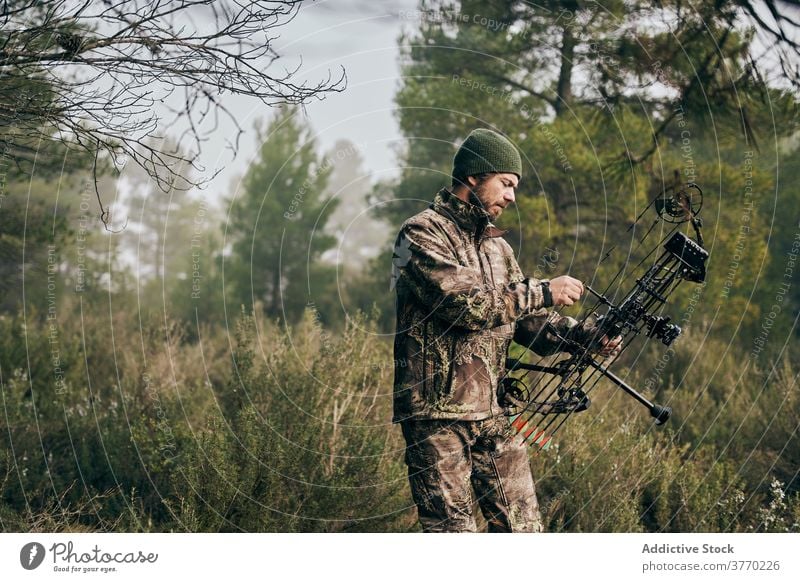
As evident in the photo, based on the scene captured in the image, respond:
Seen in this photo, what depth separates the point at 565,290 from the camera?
13.5ft

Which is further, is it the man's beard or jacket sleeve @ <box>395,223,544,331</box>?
the man's beard

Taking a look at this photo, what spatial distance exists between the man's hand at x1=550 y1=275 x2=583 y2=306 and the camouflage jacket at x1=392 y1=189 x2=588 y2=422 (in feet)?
0.22

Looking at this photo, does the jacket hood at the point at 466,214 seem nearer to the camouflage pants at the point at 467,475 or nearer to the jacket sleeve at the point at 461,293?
the jacket sleeve at the point at 461,293

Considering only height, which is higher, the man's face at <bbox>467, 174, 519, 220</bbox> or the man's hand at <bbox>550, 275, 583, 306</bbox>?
the man's face at <bbox>467, 174, 519, 220</bbox>

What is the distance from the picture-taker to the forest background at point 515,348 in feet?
18.9

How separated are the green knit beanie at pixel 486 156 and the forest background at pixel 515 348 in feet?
1.85

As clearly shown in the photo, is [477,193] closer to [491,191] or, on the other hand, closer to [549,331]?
[491,191]

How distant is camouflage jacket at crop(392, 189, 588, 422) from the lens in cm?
414

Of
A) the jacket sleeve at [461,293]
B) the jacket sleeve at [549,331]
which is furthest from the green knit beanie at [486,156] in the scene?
the jacket sleeve at [549,331]

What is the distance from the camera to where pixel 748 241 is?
14406 millimetres

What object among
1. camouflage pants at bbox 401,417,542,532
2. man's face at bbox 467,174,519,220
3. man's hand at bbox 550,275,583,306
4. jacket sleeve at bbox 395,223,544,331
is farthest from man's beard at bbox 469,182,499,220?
camouflage pants at bbox 401,417,542,532

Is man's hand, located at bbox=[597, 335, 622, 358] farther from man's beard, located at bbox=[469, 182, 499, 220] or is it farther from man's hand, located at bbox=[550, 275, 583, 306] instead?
man's beard, located at bbox=[469, 182, 499, 220]

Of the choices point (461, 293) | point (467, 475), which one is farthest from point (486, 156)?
point (467, 475)

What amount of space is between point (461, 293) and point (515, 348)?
3.75 metres
